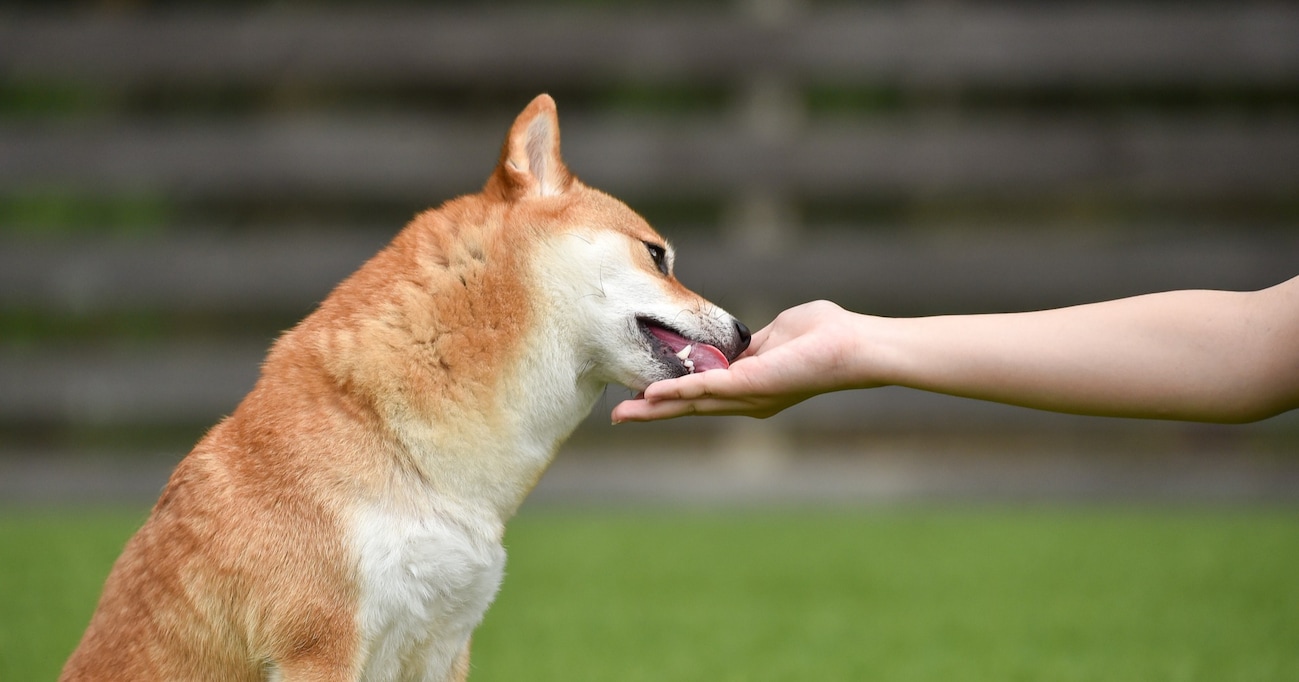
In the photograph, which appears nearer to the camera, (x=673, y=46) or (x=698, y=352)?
(x=698, y=352)

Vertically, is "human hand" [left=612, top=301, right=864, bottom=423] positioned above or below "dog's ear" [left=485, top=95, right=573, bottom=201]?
below

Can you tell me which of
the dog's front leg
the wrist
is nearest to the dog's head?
the wrist

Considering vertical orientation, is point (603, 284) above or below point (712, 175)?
above


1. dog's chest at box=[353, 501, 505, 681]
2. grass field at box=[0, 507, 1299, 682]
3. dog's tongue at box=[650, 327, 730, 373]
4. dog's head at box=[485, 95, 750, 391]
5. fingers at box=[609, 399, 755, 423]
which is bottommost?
grass field at box=[0, 507, 1299, 682]

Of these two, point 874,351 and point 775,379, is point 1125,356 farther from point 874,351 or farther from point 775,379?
point 775,379

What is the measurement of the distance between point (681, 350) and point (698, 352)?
3 cm

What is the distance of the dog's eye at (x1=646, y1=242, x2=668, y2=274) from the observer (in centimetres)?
218

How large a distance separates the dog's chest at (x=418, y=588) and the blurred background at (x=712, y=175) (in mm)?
3711

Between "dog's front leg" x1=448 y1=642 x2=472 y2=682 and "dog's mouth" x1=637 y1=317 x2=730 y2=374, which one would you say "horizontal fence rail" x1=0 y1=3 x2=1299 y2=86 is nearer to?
"dog's mouth" x1=637 y1=317 x2=730 y2=374

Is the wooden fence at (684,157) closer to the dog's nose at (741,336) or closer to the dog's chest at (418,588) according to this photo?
the dog's nose at (741,336)

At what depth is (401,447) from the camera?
74.1 inches

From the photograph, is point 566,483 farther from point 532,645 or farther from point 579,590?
point 532,645

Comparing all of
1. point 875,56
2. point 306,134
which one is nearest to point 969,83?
point 875,56

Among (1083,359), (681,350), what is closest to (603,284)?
(681,350)
